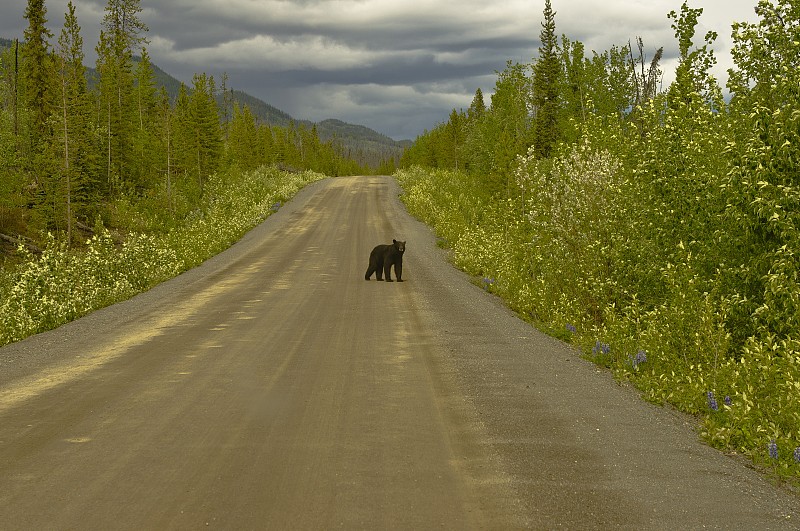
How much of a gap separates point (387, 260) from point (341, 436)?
11.9 m

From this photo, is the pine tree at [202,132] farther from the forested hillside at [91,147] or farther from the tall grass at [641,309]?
the tall grass at [641,309]

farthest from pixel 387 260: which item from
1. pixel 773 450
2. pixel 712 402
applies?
pixel 773 450

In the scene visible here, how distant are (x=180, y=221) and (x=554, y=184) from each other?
38.5m

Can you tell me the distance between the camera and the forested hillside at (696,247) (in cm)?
669

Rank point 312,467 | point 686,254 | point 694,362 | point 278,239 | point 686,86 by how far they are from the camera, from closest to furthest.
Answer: point 312,467 → point 694,362 → point 686,254 → point 686,86 → point 278,239

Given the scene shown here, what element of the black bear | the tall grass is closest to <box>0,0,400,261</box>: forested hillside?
the black bear

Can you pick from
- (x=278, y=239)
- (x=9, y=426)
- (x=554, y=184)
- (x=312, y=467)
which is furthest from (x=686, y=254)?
(x=278, y=239)

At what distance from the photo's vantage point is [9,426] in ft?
19.7

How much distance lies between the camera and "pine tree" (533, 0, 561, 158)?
51.1 meters

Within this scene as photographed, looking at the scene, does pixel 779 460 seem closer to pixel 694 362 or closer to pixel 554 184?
pixel 694 362

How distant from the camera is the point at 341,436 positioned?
5.69 metres

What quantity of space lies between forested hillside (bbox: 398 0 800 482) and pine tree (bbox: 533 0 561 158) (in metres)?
38.0

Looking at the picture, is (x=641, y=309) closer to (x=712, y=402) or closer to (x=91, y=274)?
(x=712, y=402)

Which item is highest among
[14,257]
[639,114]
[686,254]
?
[639,114]
